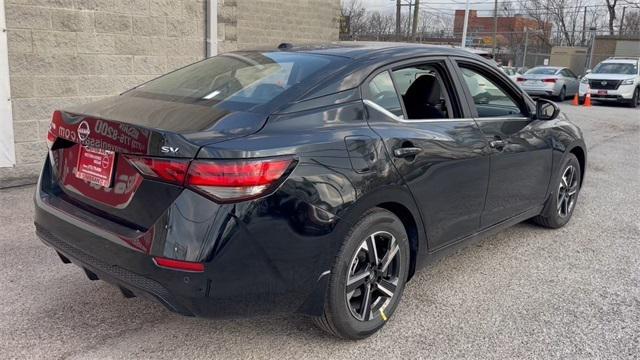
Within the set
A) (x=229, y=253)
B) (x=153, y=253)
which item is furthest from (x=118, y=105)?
(x=229, y=253)

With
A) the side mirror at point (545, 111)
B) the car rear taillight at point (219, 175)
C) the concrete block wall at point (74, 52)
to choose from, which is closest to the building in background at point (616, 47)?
the concrete block wall at point (74, 52)

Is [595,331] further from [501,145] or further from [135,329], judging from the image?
[135,329]

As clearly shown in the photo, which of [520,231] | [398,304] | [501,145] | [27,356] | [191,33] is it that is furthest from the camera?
[191,33]

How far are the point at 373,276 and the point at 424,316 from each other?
22.2 inches

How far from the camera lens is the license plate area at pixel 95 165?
266cm

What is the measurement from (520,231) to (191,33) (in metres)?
5.00

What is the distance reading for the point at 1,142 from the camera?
5805 mm

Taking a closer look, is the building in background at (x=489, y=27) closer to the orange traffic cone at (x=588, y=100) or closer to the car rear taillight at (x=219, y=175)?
the orange traffic cone at (x=588, y=100)

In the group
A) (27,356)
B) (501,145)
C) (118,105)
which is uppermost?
(118,105)

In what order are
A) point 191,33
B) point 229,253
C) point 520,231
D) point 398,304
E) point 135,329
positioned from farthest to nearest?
point 191,33 → point 520,231 → point 398,304 → point 135,329 → point 229,253

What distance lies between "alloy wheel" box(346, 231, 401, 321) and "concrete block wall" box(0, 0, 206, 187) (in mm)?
4574

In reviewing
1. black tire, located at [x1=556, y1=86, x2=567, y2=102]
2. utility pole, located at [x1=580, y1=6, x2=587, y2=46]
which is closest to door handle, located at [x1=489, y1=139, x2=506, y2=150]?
black tire, located at [x1=556, y1=86, x2=567, y2=102]

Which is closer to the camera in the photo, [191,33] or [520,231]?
[520,231]

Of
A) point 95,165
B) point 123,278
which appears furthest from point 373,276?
point 95,165
